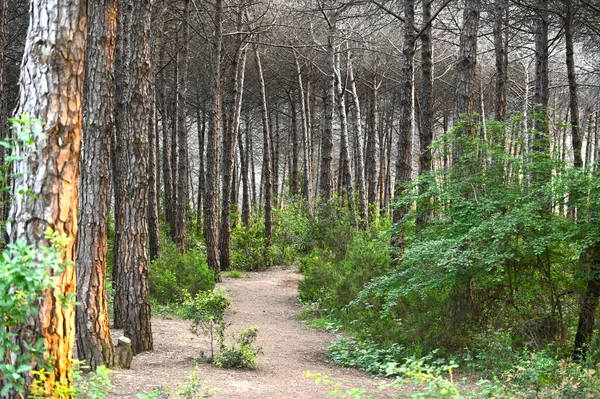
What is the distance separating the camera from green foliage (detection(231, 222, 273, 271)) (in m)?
20.3

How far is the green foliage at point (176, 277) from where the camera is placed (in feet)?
43.1

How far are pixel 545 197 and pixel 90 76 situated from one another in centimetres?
542

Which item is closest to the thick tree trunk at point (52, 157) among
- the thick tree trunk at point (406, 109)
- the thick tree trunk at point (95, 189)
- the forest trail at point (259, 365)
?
the forest trail at point (259, 365)

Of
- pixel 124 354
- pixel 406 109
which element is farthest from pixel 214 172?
pixel 124 354

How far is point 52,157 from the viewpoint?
4297mm

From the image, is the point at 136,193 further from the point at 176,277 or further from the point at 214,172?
the point at 214,172

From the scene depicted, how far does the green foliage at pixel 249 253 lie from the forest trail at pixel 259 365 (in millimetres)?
5958

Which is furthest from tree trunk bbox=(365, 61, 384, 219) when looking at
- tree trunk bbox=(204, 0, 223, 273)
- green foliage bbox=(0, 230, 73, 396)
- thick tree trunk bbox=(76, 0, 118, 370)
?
green foliage bbox=(0, 230, 73, 396)

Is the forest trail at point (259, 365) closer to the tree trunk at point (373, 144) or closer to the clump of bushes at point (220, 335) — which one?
the clump of bushes at point (220, 335)

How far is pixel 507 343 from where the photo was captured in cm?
742

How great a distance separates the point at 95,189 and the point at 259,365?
3190 mm

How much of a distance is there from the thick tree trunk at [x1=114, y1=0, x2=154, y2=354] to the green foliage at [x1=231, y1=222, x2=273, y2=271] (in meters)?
11.5

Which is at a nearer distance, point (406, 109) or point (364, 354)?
point (364, 354)

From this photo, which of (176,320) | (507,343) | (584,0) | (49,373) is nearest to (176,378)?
(49,373)
